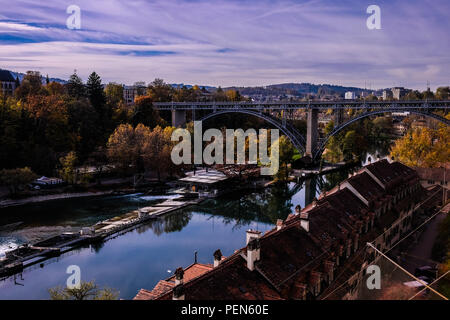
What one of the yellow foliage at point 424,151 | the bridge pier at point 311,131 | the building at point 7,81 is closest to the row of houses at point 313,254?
the yellow foliage at point 424,151

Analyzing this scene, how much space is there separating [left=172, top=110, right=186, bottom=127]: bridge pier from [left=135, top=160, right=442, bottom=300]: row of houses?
147ft

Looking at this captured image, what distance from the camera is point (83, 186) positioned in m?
36.3

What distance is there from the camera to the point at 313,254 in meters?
13.7

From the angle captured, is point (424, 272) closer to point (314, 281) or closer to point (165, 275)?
point (314, 281)

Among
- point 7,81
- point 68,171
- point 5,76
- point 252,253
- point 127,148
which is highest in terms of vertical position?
point 5,76

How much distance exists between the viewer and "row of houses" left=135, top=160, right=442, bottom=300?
10.7 m

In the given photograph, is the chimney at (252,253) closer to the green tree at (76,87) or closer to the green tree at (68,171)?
the green tree at (68,171)

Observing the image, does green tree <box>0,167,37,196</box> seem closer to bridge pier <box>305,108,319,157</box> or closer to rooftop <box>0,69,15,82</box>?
bridge pier <box>305,108,319,157</box>

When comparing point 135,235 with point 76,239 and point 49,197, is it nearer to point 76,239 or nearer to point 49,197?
point 76,239

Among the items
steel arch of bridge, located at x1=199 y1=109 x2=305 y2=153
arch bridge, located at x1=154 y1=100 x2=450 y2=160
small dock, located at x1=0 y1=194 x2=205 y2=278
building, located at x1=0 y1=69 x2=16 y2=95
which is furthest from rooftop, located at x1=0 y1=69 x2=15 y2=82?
small dock, located at x1=0 y1=194 x2=205 y2=278

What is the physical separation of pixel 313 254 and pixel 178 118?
176 feet

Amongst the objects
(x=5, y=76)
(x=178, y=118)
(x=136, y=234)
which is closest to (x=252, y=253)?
(x=136, y=234)

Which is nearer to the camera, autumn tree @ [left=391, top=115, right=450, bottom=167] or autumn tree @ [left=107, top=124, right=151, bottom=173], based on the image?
autumn tree @ [left=391, top=115, right=450, bottom=167]

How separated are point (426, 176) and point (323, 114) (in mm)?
84632
